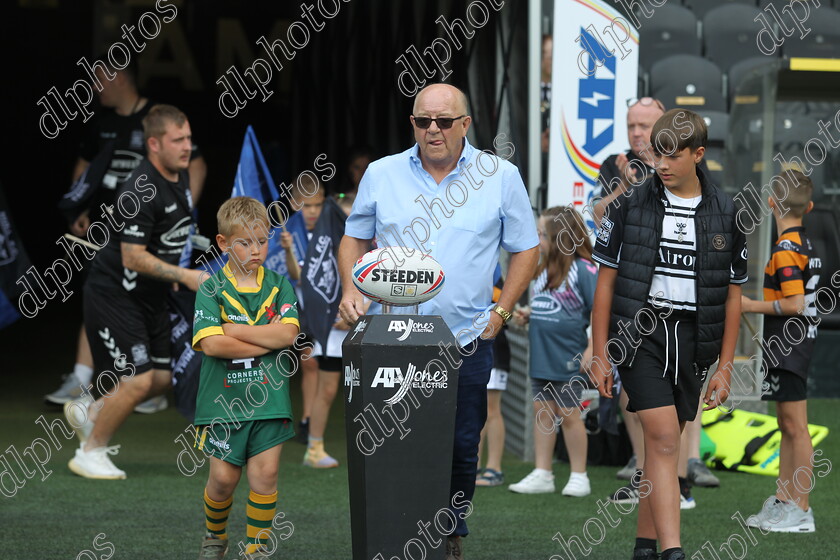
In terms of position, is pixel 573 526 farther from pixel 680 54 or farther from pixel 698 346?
pixel 680 54

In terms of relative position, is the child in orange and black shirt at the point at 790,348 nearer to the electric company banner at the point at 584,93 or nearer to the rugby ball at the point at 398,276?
the electric company banner at the point at 584,93

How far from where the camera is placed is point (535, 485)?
5.93 metres

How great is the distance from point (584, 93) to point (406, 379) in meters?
3.32

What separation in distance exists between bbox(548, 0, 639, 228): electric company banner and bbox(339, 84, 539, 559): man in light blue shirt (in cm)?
229

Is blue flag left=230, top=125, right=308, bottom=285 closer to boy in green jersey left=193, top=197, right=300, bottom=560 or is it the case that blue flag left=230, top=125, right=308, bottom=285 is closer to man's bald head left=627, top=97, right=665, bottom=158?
man's bald head left=627, top=97, right=665, bottom=158

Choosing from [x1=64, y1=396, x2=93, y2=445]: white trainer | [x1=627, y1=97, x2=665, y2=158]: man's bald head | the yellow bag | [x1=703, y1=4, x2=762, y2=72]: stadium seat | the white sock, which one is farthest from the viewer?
[x1=703, y1=4, x2=762, y2=72]: stadium seat

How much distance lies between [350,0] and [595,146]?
6503mm

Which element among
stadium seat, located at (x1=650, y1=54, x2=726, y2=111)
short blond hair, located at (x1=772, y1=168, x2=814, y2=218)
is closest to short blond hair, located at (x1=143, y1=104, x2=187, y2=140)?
short blond hair, located at (x1=772, y1=168, x2=814, y2=218)

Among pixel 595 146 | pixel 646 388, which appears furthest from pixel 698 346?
pixel 595 146

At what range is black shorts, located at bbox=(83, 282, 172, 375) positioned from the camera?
6059mm

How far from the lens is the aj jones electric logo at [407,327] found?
3.57 m

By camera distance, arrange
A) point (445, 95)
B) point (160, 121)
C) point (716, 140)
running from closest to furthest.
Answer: point (445, 95), point (160, 121), point (716, 140)

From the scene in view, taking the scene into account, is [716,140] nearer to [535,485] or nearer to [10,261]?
[535,485]

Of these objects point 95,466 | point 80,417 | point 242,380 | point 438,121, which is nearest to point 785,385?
point 438,121
